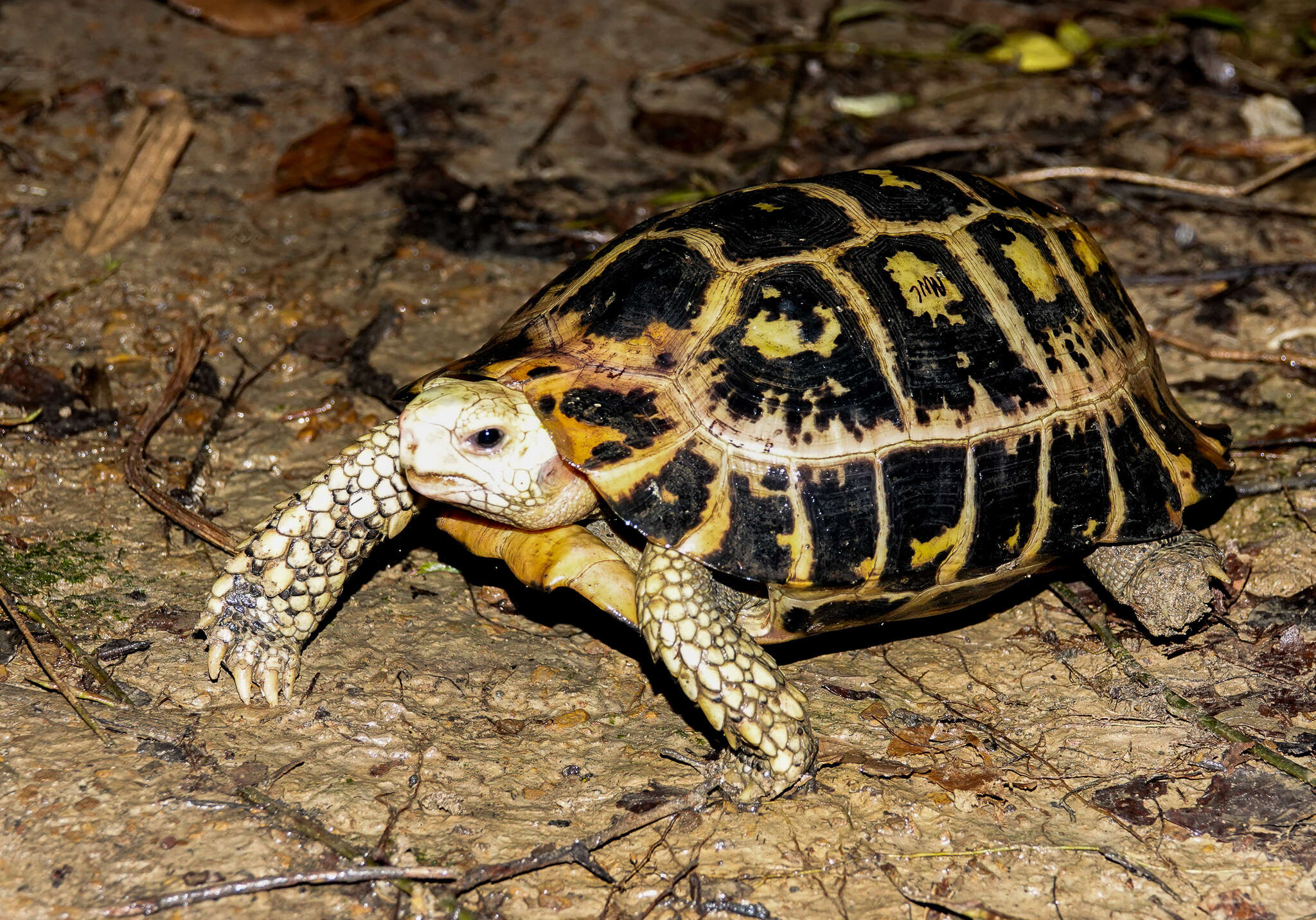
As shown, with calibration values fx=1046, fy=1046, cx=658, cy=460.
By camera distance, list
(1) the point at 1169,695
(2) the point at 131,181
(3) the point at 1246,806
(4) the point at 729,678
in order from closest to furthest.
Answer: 1. (3) the point at 1246,806
2. (4) the point at 729,678
3. (1) the point at 1169,695
4. (2) the point at 131,181

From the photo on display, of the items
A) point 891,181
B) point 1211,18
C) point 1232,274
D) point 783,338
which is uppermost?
point 891,181

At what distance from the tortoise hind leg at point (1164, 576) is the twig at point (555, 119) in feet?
11.5

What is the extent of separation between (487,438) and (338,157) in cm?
299

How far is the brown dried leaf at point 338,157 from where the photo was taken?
510cm

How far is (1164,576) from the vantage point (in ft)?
10.3

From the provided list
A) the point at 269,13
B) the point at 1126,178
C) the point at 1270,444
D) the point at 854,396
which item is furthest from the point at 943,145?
the point at 269,13

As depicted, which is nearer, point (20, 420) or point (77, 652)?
point (77, 652)

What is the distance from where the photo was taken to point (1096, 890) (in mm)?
2441

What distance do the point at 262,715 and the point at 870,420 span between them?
71.9 inches

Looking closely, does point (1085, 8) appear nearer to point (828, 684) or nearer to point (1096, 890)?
point (828, 684)

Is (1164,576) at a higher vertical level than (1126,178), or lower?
lower

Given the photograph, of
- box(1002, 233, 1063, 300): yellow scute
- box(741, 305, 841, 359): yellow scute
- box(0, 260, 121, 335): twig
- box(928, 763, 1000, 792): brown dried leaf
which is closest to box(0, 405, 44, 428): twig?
box(0, 260, 121, 335): twig

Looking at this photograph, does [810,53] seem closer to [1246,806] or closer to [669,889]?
[1246,806]

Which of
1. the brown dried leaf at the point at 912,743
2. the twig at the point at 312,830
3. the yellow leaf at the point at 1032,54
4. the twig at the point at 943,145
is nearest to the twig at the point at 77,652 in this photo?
the twig at the point at 312,830
